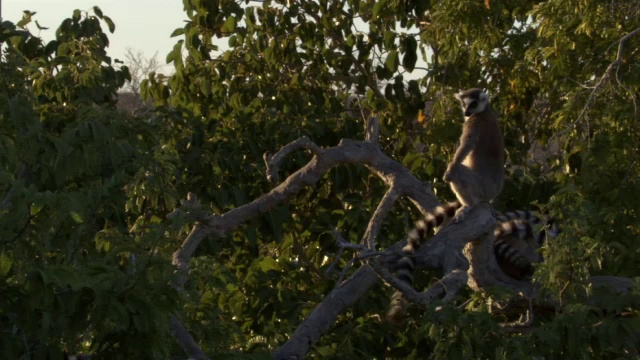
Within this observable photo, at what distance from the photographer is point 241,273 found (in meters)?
7.96

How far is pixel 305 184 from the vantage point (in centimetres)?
589

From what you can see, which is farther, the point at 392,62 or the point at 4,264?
the point at 392,62

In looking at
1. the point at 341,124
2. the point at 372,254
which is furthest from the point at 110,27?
the point at 372,254

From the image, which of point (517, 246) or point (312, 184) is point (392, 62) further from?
point (312, 184)

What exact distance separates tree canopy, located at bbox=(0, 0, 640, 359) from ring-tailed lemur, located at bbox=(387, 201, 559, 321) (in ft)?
0.41

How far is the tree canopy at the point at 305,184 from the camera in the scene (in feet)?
12.4

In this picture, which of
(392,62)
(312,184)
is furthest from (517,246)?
(392,62)

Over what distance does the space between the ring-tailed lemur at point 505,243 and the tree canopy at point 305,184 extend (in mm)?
125

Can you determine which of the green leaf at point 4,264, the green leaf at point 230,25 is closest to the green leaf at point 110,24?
the green leaf at point 230,25

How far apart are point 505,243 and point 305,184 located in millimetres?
1334

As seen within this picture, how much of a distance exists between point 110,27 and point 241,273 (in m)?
1.99

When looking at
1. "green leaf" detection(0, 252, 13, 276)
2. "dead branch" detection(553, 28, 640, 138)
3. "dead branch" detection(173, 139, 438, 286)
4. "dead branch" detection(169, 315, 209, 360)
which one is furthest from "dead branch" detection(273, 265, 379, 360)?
"green leaf" detection(0, 252, 13, 276)

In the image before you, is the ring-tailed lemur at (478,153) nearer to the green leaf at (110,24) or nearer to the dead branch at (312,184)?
the dead branch at (312,184)

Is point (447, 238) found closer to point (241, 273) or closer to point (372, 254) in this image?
point (372, 254)
